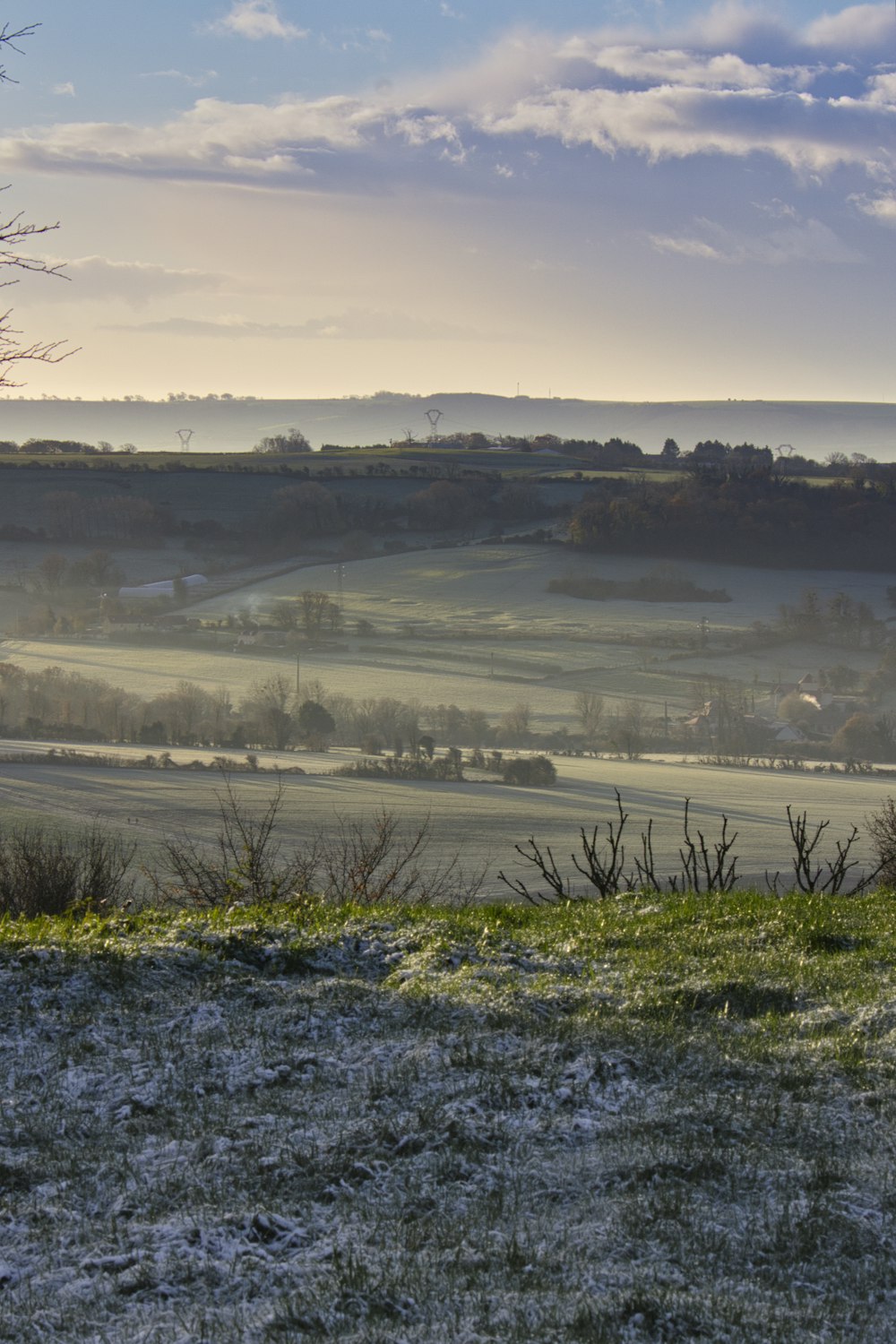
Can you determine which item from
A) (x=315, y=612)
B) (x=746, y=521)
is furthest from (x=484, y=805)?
(x=746, y=521)

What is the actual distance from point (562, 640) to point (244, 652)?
26.9 m

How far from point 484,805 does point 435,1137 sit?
48547mm

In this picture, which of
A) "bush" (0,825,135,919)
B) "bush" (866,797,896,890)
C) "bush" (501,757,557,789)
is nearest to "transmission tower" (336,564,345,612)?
"bush" (501,757,557,789)

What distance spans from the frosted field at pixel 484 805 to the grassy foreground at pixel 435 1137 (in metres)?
25.7

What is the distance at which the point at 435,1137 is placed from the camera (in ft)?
15.6

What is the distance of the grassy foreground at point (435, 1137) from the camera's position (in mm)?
3672

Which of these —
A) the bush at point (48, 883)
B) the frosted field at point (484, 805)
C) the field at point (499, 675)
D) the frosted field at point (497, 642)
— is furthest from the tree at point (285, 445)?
the bush at point (48, 883)

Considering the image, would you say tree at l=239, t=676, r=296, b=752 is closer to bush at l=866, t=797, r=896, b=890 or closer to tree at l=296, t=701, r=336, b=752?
tree at l=296, t=701, r=336, b=752

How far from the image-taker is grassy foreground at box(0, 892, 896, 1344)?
12.0 feet

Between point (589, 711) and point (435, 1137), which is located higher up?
point (435, 1137)

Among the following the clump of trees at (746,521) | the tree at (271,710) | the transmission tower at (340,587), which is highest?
the clump of trees at (746,521)

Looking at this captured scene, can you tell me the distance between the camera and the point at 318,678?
92125mm

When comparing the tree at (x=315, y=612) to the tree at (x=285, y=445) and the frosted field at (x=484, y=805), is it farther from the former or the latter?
the tree at (x=285, y=445)

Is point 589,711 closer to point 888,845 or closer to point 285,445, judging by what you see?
point 888,845
